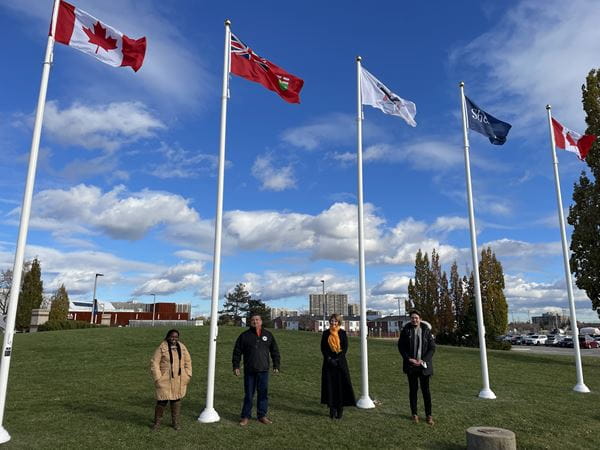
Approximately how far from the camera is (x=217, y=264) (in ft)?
29.9

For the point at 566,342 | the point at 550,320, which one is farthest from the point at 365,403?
the point at 550,320

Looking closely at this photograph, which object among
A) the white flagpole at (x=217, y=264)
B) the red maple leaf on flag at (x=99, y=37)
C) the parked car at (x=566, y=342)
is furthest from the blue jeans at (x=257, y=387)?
the parked car at (x=566, y=342)

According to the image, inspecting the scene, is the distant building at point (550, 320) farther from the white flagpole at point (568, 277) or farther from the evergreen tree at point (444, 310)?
the white flagpole at point (568, 277)

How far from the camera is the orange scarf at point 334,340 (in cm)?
902

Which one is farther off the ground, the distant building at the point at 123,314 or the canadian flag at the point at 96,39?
the canadian flag at the point at 96,39

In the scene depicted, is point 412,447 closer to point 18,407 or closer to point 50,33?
point 18,407

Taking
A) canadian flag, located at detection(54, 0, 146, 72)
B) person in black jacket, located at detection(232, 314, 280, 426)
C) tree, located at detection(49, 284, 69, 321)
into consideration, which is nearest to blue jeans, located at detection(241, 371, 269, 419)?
person in black jacket, located at detection(232, 314, 280, 426)

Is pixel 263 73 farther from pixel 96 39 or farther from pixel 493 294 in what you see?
pixel 493 294

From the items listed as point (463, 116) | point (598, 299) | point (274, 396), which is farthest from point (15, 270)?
point (598, 299)

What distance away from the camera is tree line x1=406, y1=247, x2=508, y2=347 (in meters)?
46.2

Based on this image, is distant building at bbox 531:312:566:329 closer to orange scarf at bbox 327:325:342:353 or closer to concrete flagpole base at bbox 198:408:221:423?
orange scarf at bbox 327:325:342:353

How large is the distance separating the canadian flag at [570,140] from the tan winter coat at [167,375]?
13.7 m

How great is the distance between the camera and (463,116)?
1375cm

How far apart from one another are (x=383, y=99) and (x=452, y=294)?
38709 mm
